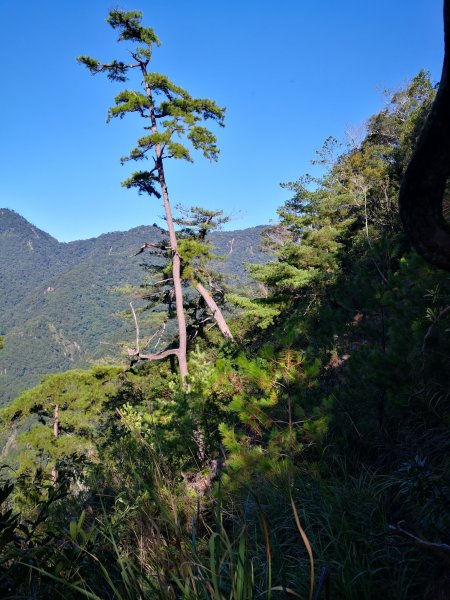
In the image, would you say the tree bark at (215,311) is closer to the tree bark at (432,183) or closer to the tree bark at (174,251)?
the tree bark at (174,251)

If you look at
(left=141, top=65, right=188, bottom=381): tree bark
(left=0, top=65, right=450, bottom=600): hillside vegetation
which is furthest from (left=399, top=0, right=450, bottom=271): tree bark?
(left=141, top=65, right=188, bottom=381): tree bark

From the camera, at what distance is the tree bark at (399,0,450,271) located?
1.07 metres

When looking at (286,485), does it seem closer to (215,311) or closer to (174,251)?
(174,251)

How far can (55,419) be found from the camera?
17.5m

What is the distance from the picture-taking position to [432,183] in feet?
3.96

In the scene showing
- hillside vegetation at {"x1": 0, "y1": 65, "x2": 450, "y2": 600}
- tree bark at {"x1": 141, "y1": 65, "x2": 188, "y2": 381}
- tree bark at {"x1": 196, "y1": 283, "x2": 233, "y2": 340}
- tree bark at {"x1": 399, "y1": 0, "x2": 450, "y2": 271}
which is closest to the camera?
tree bark at {"x1": 399, "y1": 0, "x2": 450, "y2": 271}

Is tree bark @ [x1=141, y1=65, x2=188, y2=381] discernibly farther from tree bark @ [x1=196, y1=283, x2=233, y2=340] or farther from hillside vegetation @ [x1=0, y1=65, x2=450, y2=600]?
hillside vegetation @ [x1=0, y1=65, x2=450, y2=600]

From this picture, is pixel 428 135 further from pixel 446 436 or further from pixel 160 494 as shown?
pixel 446 436

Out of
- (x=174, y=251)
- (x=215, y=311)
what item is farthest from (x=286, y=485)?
(x=215, y=311)

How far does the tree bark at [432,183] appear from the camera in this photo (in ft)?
3.51

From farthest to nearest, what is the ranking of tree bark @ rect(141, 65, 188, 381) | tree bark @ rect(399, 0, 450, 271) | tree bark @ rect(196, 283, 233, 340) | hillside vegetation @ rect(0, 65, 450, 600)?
tree bark @ rect(196, 283, 233, 340) → tree bark @ rect(141, 65, 188, 381) → hillside vegetation @ rect(0, 65, 450, 600) → tree bark @ rect(399, 0, 450, 271)

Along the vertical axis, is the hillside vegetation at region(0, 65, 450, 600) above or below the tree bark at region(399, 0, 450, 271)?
below

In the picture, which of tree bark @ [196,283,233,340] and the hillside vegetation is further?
tree bark @ [196,283,233,340]

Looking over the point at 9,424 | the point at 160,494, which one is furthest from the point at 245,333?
the point at 160,494
